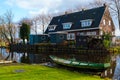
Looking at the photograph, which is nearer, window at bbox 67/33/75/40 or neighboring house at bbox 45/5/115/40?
neighboring house at bbox 45/5/115/40

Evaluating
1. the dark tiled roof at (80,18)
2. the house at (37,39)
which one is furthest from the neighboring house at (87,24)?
the house at (37,39)

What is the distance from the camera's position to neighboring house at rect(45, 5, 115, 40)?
5678 cm

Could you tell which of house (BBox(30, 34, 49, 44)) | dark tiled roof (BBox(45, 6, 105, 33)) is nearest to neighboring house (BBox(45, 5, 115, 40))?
dark tiled roof (BBox(45, 6, 105, 33))

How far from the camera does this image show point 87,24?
193 feet

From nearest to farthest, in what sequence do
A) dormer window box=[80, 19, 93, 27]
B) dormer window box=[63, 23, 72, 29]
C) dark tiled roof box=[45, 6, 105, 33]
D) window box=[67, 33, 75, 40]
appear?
dark tiled roof box=[45, 6, 105, 33], dormer window box=[80, 19, 93, 27], window box=[67, 33, 75, 40], dormer window box=[63, 23, 72, 29]

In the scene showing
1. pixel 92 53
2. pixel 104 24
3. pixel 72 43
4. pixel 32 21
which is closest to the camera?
pixel 92 53

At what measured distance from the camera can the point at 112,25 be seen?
62.7 metres

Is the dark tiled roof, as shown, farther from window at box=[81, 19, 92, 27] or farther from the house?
the house

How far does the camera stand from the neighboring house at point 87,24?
186 feet

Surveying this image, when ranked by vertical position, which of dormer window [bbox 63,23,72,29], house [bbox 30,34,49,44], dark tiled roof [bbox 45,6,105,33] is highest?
dark tiled roof [bbox 45,6,105,33]

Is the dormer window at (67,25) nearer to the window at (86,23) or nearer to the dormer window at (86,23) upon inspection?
the dormer window at (86,23)

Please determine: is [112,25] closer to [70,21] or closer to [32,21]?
[70,21]

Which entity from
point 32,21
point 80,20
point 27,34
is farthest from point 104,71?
point 32,21

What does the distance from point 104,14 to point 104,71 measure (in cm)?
3819
